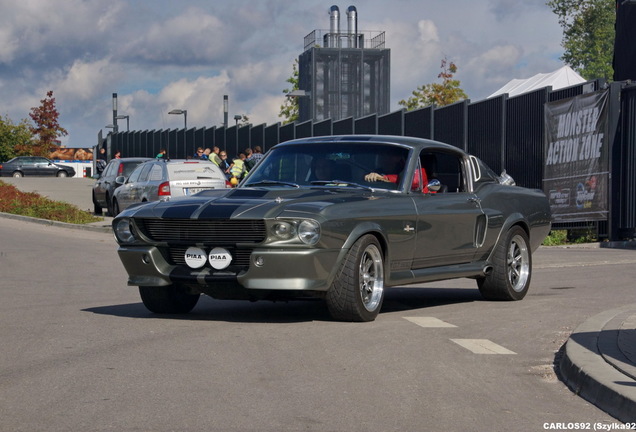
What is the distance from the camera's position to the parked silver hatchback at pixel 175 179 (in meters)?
23.8

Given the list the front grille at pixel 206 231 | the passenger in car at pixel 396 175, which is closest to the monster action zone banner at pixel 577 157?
the passenger in car at pixel 396 175

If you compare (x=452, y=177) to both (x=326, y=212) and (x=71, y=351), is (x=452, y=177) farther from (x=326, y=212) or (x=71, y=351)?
(x=71, y=351)

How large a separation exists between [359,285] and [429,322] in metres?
0.84

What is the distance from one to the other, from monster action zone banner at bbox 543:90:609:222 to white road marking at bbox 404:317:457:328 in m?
12.0

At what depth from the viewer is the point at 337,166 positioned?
34.5ft

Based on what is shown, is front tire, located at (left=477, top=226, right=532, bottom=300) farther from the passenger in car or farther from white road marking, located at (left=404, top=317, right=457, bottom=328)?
white road marking, located at (left=404, top=317, right=457, bottom=328)

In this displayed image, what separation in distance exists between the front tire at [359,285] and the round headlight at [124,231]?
74.2 inches

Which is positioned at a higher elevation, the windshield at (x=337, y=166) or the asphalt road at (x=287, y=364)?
the windshield at (x=337, y=166)

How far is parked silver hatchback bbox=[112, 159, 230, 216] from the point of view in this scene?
23797 millimetres

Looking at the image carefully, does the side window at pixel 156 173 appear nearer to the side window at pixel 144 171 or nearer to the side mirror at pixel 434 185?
the side window at pixel 144 171

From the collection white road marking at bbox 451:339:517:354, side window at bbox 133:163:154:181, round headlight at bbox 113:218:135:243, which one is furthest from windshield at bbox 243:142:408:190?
side window at bbox 133:163:154:181

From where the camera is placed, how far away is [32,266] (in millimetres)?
16250

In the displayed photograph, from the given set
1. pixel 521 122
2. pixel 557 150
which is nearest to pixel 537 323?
pixel 557 150

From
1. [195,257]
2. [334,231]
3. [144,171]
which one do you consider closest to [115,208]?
[144,171]
